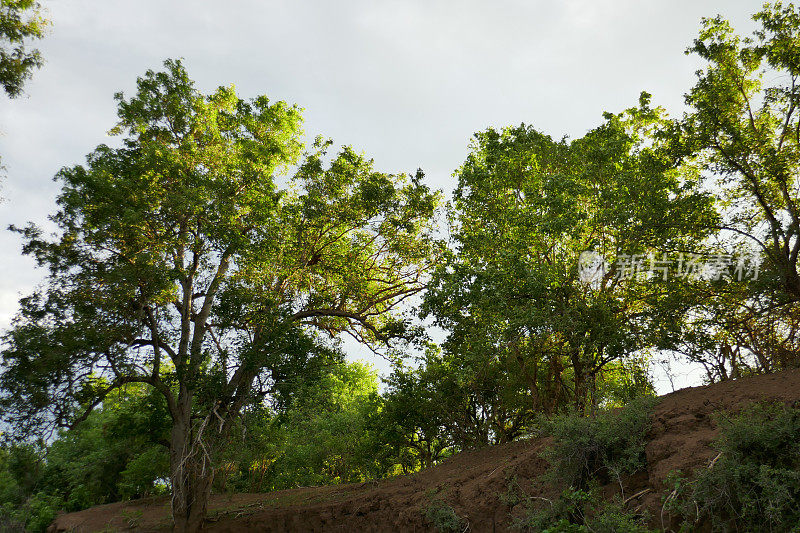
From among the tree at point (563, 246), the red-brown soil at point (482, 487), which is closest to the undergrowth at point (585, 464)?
the red-brown soil at point (482, 487)

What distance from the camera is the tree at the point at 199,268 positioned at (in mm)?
12586

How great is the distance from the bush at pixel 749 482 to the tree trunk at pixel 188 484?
38.0ft

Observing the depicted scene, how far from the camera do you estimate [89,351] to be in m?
12.4

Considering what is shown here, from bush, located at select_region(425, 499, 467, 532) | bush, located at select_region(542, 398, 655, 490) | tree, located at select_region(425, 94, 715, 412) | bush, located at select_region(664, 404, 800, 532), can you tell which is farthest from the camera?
tree, located at select_region(425, 94, 715, 412)

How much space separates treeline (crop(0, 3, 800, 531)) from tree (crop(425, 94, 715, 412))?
0.07 m

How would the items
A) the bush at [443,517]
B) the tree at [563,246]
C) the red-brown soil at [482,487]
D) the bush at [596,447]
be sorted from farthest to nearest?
the tree at [563,246]
the bush at [443,517]
the bush at [596,447]
the red-brown soil at [482,487]

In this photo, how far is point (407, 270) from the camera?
54.7 ft

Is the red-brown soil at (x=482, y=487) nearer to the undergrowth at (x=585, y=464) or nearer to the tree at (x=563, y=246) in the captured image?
the undergrowth at (x=585, y=464)

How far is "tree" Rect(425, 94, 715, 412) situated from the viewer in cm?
1199

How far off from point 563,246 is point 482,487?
7.65m

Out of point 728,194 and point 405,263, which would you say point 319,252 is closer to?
point 405,263
